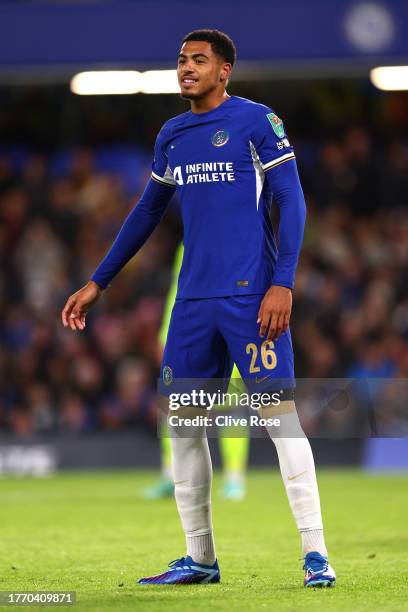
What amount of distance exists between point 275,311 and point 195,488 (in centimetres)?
87

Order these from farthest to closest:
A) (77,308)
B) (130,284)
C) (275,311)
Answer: (130,284), (77,308), (275,311)

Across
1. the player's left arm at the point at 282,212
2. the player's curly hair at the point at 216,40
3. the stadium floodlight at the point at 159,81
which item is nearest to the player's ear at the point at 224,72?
the player's curly hair at the point at 216,40

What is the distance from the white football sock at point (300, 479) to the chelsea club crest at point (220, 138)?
3.44 ft

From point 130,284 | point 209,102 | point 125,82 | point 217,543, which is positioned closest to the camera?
point 209,102

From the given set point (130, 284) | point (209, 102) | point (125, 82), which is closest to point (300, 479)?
point (209, 102)

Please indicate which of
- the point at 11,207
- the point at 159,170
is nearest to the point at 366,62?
the point at 11,207

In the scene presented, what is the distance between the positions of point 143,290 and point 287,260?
1083cm

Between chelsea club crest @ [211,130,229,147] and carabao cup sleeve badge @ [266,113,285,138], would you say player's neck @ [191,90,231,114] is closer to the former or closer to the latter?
chelsea club crest @ [211,130,229,147]

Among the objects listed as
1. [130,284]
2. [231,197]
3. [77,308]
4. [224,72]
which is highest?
[130,284]

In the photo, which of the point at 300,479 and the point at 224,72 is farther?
the point at 224,72

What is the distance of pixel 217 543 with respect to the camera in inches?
281

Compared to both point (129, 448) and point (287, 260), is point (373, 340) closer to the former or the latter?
point (129, 448)

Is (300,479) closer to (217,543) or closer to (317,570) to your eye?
(317,570)

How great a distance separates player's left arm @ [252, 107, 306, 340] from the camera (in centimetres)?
487
